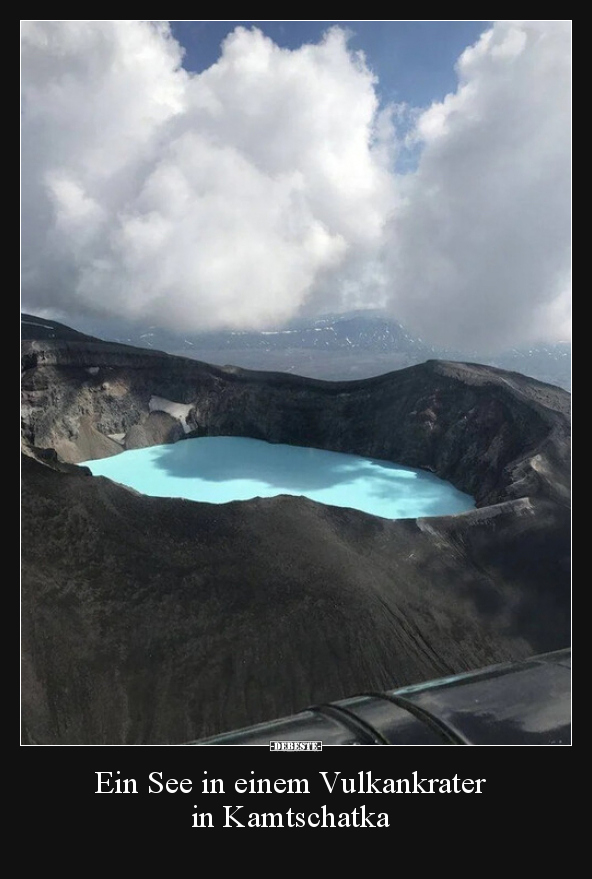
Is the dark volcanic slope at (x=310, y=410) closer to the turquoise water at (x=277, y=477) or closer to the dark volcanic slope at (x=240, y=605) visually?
the turquoise water at (x=277, y=477)

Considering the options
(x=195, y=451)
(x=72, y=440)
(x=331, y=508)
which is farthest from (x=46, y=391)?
(x=331, y=508)

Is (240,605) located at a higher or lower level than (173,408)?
lower

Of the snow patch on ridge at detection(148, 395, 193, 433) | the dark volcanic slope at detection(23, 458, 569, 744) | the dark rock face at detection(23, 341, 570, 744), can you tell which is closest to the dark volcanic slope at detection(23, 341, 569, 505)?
the snow patch on ridge at detection(148, 395, 193, 433)

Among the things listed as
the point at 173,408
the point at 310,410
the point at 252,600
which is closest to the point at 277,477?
the point at 310,410

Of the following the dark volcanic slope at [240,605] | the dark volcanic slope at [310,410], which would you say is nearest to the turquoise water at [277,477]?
the dark volcanic slope at [310,410]

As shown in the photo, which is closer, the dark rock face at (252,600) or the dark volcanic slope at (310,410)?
the dark rock face at (252,600)

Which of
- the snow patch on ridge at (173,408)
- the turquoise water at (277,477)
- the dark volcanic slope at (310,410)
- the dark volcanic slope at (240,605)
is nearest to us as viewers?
the dark volcanic slope at (240,605)

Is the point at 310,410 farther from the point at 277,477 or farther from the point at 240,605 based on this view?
the point at 240,605

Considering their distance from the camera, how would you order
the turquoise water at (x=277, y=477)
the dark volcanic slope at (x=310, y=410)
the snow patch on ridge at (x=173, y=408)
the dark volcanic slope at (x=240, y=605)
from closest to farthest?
the dark volcanic slope at (x=240, y=605) < the turquoise water at (x=277, y=477) < the dark volcanic slope at (x=310, y=410) < the snow patch on ridge at (x=173, y=408)
